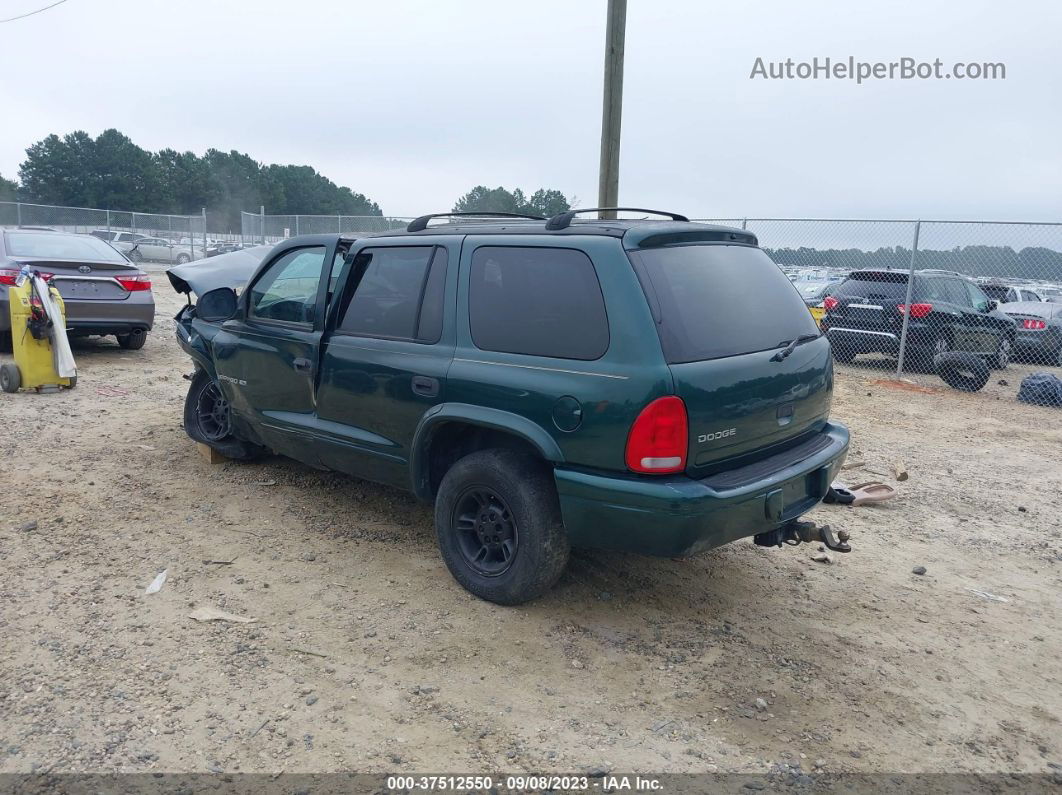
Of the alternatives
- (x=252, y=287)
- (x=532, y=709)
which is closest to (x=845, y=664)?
(x=532, y=709)

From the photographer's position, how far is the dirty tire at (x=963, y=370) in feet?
35.2

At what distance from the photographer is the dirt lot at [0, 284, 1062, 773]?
2846 millimetres

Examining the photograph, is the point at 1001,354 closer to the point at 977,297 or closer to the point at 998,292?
the point at 977,297

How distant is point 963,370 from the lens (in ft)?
36.2

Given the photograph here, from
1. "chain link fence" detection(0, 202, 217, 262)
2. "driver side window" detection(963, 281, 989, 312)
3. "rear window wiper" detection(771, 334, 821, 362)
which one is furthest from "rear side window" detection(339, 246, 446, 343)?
"chain link fence" detection(0, 202, 217, 262)

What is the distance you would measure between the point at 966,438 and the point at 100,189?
74.7m

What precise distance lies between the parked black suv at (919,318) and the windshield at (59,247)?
10061mm

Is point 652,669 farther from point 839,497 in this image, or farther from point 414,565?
point 839,497

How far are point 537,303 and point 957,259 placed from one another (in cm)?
993

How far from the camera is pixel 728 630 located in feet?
12.2

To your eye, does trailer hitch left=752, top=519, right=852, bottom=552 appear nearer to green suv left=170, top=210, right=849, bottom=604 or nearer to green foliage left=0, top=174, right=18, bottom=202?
green suv left=170, top=210, right=849, bottom=604

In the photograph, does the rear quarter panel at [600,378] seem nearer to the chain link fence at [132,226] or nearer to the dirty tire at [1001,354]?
the dirty tire at [1001,354]

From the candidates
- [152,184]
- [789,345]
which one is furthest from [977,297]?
[152,184]

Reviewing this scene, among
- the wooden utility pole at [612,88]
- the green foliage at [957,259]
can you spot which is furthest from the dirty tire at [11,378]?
the green foliage at [957,259]
